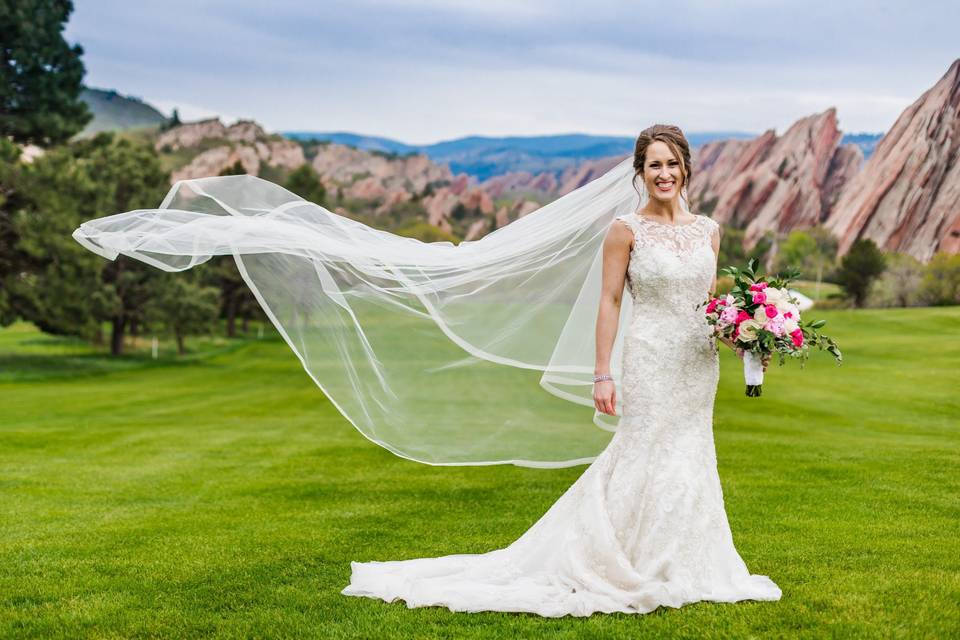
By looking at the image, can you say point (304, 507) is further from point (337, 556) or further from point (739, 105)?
point (739, 105)

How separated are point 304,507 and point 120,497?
2.23 metres

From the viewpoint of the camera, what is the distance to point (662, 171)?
17.9 feet

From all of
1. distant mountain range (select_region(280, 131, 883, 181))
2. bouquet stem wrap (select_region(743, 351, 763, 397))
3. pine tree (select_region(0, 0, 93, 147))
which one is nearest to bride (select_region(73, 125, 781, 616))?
bouquet stem wrap (select_region(743, 351, 763, 397))

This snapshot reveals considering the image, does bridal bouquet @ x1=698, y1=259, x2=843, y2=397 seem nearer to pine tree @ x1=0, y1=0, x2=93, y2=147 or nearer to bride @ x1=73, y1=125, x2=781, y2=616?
bride @ x1=73, y1=125, x2=781, y2=616

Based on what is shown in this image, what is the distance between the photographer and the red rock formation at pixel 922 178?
88.5ft

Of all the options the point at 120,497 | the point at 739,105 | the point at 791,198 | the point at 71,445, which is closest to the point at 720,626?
the point at 120,497

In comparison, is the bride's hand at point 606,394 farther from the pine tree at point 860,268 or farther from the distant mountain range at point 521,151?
the distant mountain range at point 521,151

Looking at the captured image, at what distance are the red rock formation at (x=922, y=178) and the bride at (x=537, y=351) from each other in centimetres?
2416

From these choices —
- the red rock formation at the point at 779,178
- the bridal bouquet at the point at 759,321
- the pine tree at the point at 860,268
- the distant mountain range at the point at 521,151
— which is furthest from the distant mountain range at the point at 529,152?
the bridal bouquet at the point at 759,321

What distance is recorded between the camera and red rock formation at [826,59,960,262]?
27.0m

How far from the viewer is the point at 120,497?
980cm

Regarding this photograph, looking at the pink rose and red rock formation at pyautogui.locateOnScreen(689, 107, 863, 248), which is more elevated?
red rock formation at pyautogui.locateOnScreen(689, 107, 863, 248)

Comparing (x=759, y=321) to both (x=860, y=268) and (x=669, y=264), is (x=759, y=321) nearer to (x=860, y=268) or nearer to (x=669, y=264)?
(x=669, y=264)

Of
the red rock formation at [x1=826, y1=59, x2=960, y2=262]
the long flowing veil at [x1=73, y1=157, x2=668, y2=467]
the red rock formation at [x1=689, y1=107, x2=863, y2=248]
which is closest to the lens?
the long flowing veil at [x1=73, y1=157, x2=668, y2=467]
